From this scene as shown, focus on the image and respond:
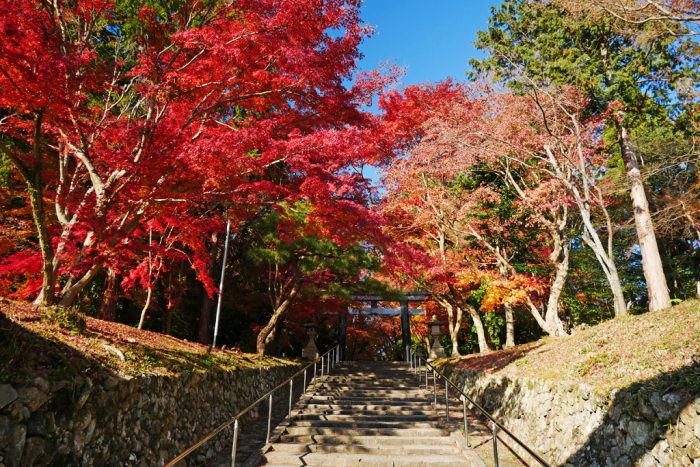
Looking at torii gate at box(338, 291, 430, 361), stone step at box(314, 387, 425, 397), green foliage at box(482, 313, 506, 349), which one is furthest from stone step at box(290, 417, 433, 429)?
torii gate at box(338, 291, 430, 361)

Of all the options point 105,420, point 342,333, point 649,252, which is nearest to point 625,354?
point 649,252

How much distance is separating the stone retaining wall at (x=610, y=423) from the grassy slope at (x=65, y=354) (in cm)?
571

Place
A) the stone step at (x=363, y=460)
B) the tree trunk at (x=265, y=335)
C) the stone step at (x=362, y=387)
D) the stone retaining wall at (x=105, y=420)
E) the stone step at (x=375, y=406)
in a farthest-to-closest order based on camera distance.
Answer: the tree trunk at (x=265, y=335), the stone step at (x=362, y=387), the stone step at (x=375, y=406), the stone step at (x=363, y=460), the stone retaining wall at (x=105, y=420)

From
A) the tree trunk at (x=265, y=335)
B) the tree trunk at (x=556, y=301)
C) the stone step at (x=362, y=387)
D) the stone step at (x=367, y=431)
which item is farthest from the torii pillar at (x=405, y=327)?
the stone step at (x=367, y=431)

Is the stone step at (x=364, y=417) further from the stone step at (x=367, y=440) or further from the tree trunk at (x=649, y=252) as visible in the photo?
the tree trunk at (x=649, y=252)

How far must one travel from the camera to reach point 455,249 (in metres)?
15.5

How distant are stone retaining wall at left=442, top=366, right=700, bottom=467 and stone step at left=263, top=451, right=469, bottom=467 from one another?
155cm

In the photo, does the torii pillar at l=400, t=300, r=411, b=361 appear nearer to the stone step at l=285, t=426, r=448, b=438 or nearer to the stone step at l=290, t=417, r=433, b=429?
the stone step at l=290, t=417, r=433, b=429

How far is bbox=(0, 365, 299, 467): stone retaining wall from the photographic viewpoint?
318 centimetres

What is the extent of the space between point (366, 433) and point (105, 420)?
14.4ft

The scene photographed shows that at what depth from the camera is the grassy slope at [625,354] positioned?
5223mm

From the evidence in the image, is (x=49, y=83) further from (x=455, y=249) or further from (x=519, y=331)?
(x=519, y=331)

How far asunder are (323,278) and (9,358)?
10.6m

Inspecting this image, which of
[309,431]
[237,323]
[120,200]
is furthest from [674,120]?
[237,323]
